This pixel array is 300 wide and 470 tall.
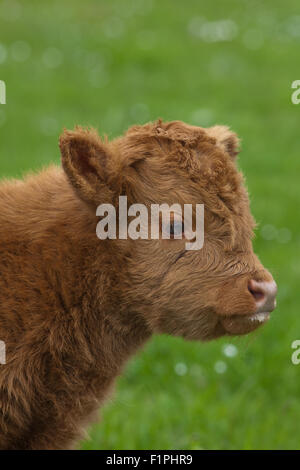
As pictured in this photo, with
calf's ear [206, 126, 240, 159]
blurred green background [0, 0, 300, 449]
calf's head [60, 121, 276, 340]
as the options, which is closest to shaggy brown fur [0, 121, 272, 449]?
calf's head [60, 121, 276, 340]

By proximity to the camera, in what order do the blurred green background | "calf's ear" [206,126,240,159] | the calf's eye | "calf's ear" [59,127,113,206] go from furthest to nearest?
the blurred green background
"calf's ear" [206,126,240,159]
the calf's eye
"calf's ear" [59,127,113,206]

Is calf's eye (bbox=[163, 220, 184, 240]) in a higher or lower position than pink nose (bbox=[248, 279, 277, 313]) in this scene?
higher

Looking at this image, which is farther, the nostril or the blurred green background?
the blurred green background

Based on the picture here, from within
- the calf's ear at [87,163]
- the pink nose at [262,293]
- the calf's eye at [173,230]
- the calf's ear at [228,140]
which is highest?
the calf's ear at [228,140]

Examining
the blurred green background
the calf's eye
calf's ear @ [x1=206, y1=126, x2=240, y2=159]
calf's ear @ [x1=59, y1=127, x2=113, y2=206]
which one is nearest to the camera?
calf's ear @ [x1=59, y1=127, x2=113, y2=206]

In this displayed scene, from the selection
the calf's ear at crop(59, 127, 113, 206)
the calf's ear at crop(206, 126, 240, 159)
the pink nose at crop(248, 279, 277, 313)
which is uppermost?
the calf's ear at crop(206, 126, 240, 159)

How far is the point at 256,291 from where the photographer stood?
11.5 feet

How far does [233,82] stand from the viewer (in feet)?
41.8

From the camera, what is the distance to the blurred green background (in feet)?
17.8

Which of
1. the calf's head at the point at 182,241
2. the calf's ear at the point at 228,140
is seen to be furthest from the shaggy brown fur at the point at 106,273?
the calf's ear at the point at 228,140

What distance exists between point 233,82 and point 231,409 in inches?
318

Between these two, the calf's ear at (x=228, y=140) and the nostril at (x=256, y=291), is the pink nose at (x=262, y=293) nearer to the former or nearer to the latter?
the nostril at (x=256, y=291)

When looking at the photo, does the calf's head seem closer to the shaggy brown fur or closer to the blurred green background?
the shaggy brown fur

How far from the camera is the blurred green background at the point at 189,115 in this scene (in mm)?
5422
